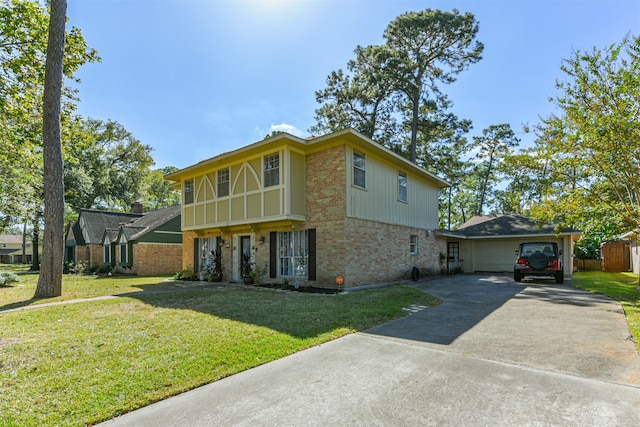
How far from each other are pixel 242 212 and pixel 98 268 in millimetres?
15402

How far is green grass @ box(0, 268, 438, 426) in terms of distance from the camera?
336 cm

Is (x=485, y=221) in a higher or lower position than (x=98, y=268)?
higher

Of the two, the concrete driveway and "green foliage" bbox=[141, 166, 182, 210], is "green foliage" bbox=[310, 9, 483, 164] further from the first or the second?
"green foliage" bbox=[141, 166, 182, 210]

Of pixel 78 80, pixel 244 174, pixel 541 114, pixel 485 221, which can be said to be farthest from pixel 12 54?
pixel 485 221

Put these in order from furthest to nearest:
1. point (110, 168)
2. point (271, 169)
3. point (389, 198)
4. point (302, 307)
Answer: point (110, 168)
point (389, 198)
point (271, 169)
point (302, 307)

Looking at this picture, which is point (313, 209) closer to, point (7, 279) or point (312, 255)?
point (312, 255)

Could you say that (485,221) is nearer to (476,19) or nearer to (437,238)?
(437,238)

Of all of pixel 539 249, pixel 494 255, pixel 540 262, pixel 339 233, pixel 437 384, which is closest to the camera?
pixel 437 384

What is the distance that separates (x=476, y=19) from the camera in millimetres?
21547

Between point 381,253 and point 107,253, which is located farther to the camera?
point 107,253

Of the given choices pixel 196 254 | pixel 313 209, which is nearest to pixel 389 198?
pixel 313 209

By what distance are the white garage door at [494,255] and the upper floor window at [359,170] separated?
13.2 m

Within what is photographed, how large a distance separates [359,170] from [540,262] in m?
9.30

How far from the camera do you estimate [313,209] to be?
12.2 metres
